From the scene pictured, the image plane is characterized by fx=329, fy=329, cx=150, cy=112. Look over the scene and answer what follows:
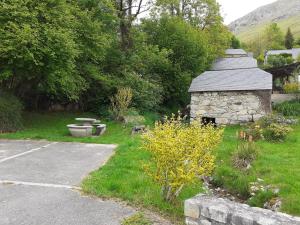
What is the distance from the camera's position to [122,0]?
25781 millimetres

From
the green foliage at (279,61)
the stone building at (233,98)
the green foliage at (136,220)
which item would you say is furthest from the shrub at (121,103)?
the green foliage at (279,61)

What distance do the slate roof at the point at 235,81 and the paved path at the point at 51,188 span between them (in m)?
9.68

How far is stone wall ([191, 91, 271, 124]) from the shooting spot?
1800 cm

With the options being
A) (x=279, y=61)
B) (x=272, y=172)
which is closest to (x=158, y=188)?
(x=272, y=172)

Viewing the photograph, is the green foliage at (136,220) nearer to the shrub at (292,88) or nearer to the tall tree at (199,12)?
the shrub at (292,88)

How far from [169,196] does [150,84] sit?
1532cm

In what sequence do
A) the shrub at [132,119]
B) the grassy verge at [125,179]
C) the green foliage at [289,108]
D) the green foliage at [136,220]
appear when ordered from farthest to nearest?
1. the green foliage at [289,108]
2. the shrub at [132,119]
3. the grassy verge at [125,179]
4. the green foliage at [136,220]

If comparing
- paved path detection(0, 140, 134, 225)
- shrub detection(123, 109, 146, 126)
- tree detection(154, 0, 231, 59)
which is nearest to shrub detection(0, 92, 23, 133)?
paved path detection(0, 140, 134, 225)

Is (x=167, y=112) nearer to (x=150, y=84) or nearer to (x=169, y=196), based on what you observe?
(x=150, y=84)

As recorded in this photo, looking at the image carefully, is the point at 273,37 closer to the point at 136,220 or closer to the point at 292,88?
the point at 292,88

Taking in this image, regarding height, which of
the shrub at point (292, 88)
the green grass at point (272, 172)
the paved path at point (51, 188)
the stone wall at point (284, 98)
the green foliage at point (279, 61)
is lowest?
the green grass at point (272, 172)

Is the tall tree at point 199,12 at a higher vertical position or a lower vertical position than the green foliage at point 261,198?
higher

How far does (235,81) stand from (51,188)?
14628 mm

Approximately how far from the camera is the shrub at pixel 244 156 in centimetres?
981
